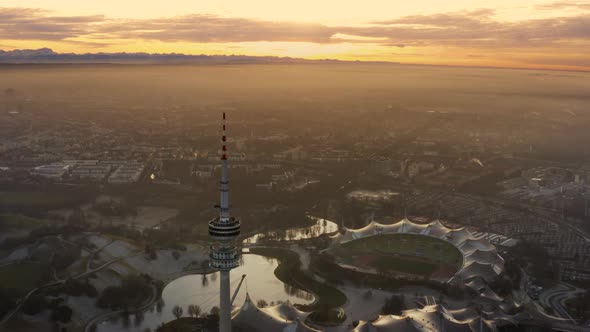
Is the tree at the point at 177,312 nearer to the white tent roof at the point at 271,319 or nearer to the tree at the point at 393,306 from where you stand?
the white tent roof at the point at 271,319

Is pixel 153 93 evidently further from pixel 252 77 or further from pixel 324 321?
pixel 324 321

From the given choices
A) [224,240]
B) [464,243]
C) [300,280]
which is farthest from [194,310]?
[464,243]

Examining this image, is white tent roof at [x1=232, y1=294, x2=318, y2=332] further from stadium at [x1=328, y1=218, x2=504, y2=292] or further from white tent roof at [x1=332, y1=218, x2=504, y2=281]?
white tent roof at [x1=332, y1=218, x2=504, y2=281]

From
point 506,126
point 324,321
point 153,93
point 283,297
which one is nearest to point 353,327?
point 324,321

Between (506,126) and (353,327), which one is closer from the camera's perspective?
(353,327)

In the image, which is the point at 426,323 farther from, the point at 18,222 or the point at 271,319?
the point at 18,222

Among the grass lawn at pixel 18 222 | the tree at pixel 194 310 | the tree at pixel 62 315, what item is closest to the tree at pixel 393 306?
the tree at pixel 194 310

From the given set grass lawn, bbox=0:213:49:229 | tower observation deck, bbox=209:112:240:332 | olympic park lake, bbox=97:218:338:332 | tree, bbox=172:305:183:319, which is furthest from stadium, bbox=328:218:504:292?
grass lawn, bbox=0:213:49:229
